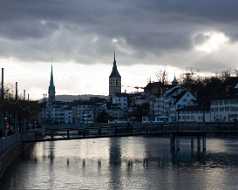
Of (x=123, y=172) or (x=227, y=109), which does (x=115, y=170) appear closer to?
(x=123, y=172)

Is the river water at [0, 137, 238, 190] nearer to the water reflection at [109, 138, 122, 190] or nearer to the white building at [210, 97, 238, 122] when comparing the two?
the water reflection at [109, 138, 122, 190]

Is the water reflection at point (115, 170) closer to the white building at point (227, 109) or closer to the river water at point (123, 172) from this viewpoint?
the river water at point (123, 172)

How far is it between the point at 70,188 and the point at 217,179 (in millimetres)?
13712

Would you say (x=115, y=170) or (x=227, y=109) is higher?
(x=227, y=109)

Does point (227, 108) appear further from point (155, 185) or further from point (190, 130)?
point (155, 185)

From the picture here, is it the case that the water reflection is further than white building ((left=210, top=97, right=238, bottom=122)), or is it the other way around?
white building ((left=210, top=97, right=238, bottom=122))

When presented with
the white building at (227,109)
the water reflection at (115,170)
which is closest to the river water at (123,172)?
the water reflection at (115,170)

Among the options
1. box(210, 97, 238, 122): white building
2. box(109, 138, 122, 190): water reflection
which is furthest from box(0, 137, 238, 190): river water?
box(210, 97, 238, 122): white building

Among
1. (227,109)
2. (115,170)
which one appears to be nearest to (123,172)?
(115,170)

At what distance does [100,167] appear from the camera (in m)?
72.7

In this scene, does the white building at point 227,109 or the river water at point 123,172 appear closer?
the river water at point 123,172

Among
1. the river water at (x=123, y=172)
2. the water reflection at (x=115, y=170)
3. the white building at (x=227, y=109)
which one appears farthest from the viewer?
the white building at (x=227, y=109)

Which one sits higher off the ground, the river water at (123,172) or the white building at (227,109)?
the white building at (227,109)

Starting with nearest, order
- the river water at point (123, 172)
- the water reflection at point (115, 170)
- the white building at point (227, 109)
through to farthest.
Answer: the river water at point (123, 172) < the water reflection at point (115, 170) < the white building at point (227, 109)
